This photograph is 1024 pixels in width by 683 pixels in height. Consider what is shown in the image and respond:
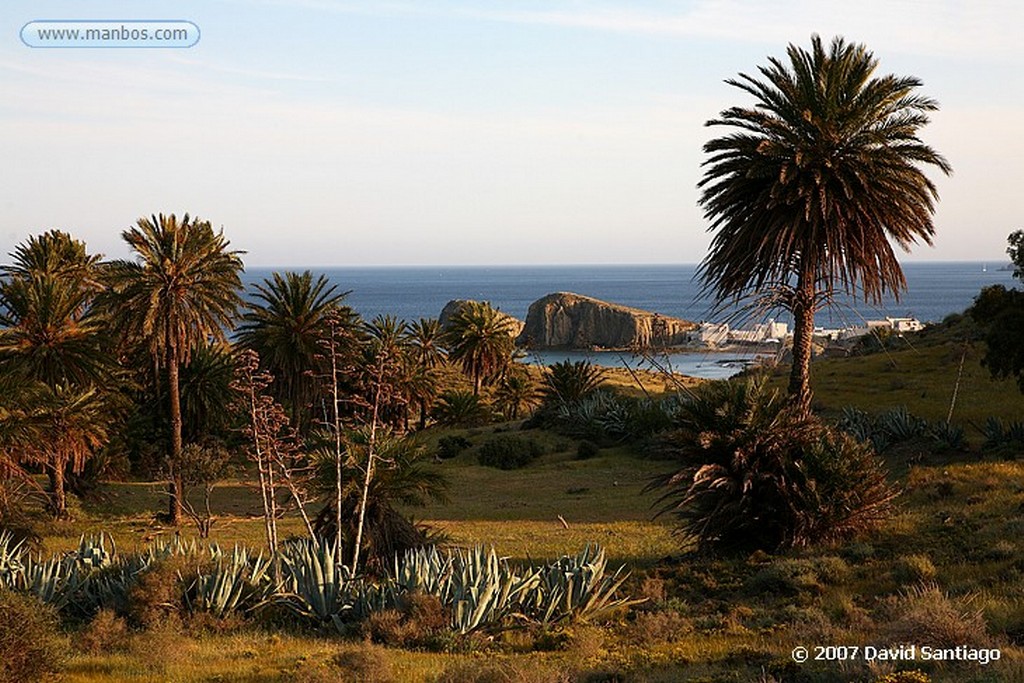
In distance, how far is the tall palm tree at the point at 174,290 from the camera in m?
29.2

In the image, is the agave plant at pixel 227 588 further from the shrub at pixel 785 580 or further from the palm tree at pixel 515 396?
the palm tree at pixel 515 396

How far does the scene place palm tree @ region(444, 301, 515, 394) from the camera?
189ft

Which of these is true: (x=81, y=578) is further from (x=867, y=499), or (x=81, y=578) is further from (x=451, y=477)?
(x=451, y=477)

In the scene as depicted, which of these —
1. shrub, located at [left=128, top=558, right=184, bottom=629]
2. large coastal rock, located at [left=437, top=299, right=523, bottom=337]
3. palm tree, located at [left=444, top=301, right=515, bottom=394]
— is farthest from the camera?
large coastal rock, located at [left=437, top=299, right=523, bottom=337]

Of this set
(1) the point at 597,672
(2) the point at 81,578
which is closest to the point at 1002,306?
(1) the point at 597,672

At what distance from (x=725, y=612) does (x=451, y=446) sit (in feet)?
99.3

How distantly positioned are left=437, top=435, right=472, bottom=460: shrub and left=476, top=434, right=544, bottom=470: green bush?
7.40 ft

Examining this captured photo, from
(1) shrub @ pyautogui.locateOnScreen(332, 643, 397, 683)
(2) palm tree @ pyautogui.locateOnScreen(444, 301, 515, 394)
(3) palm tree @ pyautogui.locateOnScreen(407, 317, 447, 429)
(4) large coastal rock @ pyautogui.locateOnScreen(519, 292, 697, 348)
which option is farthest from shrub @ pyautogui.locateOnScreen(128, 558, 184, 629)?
(4) large coastal rock @ pyautogui.locateOnScreen(519, 292, 697, 348)

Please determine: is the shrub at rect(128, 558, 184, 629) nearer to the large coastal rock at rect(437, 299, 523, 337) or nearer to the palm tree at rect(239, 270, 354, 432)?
the palm tree at rect(239, 270, 354, 432)

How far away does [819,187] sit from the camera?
20.7 meters

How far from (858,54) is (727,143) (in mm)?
3561

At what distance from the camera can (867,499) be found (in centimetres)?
1608

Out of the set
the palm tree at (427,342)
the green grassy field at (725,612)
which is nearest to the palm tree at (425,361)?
the palm tree at (427,342)

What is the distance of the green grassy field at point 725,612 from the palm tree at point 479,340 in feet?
102
